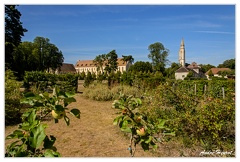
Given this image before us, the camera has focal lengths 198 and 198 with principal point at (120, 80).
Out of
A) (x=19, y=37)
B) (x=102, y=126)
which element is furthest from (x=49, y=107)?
(x=19, y=37)

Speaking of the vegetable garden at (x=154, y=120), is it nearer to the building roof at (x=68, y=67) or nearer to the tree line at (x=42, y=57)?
the tree line at (x=42, y=57)

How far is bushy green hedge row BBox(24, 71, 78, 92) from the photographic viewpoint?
15.4m

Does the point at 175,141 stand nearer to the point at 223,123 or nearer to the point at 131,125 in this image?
the point at 223,123

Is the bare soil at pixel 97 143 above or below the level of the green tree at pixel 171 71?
below

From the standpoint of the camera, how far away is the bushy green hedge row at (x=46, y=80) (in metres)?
15.4

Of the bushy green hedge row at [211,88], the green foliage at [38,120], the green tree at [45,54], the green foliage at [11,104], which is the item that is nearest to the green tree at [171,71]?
the bushy green hedge row at [211,88]

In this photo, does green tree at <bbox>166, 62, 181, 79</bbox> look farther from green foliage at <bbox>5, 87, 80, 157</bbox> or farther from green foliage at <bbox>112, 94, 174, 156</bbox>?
green foliage at <bbox>5, 87, 80, 157</bbox>

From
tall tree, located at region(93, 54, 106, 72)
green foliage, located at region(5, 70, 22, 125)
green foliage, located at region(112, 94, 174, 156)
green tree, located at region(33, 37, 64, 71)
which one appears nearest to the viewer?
green foliage, located at region(112, 94, 174, 156)

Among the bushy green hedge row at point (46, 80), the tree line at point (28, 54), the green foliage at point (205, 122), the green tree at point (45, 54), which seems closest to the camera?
the green foliage at point (205, 122)

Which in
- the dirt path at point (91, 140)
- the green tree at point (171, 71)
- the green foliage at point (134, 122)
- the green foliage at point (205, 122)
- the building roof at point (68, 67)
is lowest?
the dirt path at point (91, 140)

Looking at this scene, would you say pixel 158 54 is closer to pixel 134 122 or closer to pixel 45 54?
pixel 45 54

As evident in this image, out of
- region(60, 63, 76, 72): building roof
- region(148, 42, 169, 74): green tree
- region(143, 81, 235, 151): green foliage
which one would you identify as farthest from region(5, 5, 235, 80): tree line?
region(60, 63, 76, 72): building roof

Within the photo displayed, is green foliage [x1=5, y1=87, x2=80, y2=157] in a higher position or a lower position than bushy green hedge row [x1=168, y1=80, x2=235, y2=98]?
higher

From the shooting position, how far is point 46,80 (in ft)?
53.1
